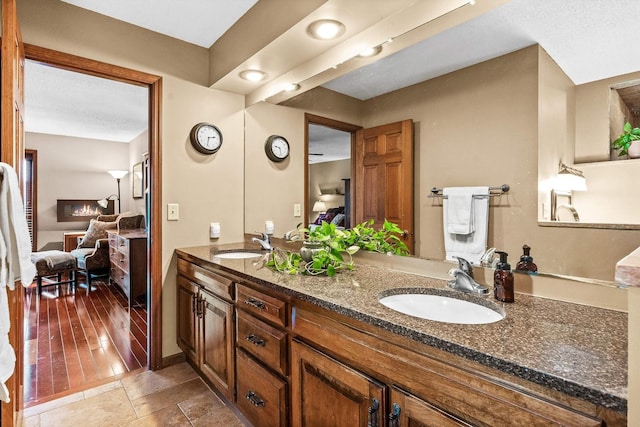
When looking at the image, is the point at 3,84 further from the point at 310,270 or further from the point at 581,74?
the point at 581,74

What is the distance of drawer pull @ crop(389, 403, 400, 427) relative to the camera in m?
0.94

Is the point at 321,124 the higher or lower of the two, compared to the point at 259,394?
higher

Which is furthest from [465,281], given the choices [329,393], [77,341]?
[77,341]

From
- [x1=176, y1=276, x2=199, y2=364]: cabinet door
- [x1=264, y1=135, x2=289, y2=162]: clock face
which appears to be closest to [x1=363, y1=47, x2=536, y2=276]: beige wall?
[x1=264, y1=135, x2=289, y2=162]: clock face

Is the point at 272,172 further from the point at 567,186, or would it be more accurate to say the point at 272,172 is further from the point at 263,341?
the point at 567,186

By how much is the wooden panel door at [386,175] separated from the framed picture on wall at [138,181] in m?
5.00

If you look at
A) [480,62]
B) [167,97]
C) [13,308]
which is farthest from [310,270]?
[167,97]

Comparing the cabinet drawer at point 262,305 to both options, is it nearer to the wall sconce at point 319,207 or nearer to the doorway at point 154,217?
the wall sconce at point 319,207

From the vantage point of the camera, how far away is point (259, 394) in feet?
5.06

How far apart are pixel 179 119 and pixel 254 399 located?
6.31 ft

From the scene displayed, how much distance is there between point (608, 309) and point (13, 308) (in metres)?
2.29

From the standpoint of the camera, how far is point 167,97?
2.44 m

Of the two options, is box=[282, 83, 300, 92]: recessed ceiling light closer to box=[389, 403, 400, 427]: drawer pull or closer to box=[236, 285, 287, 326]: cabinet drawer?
box=[236, 285, 287, 326]: cabinet drawer

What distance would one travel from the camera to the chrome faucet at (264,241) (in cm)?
241
